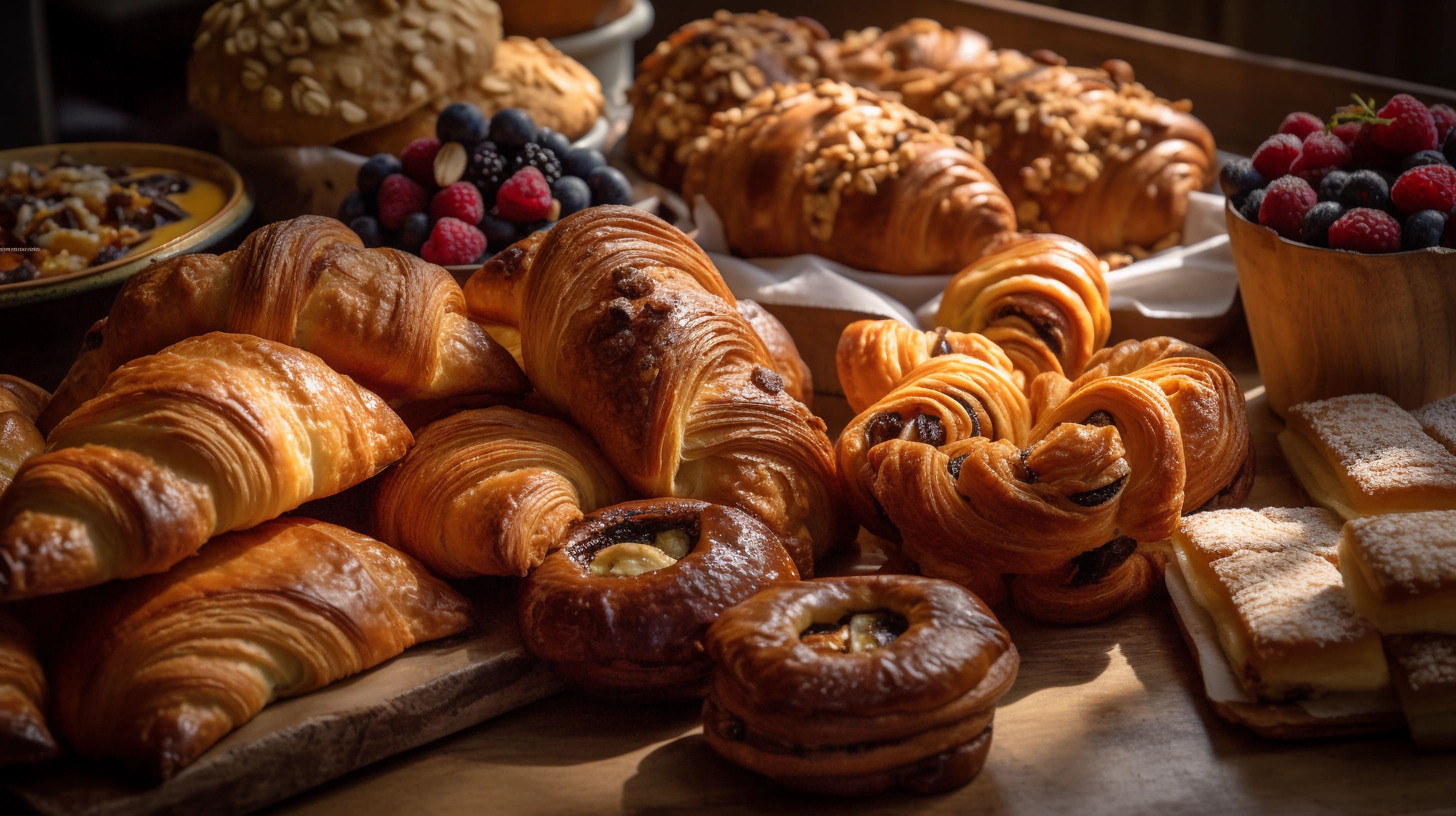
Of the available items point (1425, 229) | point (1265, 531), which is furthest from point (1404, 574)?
point (1425, 229)

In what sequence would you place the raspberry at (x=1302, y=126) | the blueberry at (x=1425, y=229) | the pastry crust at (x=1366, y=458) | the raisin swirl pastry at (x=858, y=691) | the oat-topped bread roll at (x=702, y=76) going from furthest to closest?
the oat-topped bread roll at (x=702, y=76) < the raspberry at (x=1302, y=126) < the blueberry at (x=1425, y=229) < the pastry crust at (x=1366, y=458) < the raisin swirl pastry at (x=858, y=691)

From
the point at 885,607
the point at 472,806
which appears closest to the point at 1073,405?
the point at 885,607

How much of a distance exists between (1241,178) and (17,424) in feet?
6.63

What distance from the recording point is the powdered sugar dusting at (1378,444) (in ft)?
5.52

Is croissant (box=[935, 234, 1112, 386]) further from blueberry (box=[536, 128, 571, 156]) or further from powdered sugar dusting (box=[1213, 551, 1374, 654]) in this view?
blueberry (box=[536, 128, 571, 156])

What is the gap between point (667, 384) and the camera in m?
1.67

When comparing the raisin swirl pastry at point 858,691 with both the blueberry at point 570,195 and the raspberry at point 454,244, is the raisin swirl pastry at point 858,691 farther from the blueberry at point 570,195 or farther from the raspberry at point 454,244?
the blueberry at point 570,195

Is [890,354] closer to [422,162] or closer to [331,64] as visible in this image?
[422,162]

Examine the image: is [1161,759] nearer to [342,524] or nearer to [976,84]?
[342,524]

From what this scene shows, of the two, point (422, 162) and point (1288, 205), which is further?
point (422, 162)

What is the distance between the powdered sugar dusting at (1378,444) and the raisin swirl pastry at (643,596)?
0.87 metres

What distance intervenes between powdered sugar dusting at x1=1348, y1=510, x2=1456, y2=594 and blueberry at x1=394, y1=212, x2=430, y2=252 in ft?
5.62

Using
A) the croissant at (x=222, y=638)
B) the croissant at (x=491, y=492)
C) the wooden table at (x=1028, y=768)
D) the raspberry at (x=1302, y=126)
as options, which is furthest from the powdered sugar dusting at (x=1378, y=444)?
the croissant at (x=222, y=638)

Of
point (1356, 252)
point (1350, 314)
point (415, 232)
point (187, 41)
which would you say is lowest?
point (187, 41)
